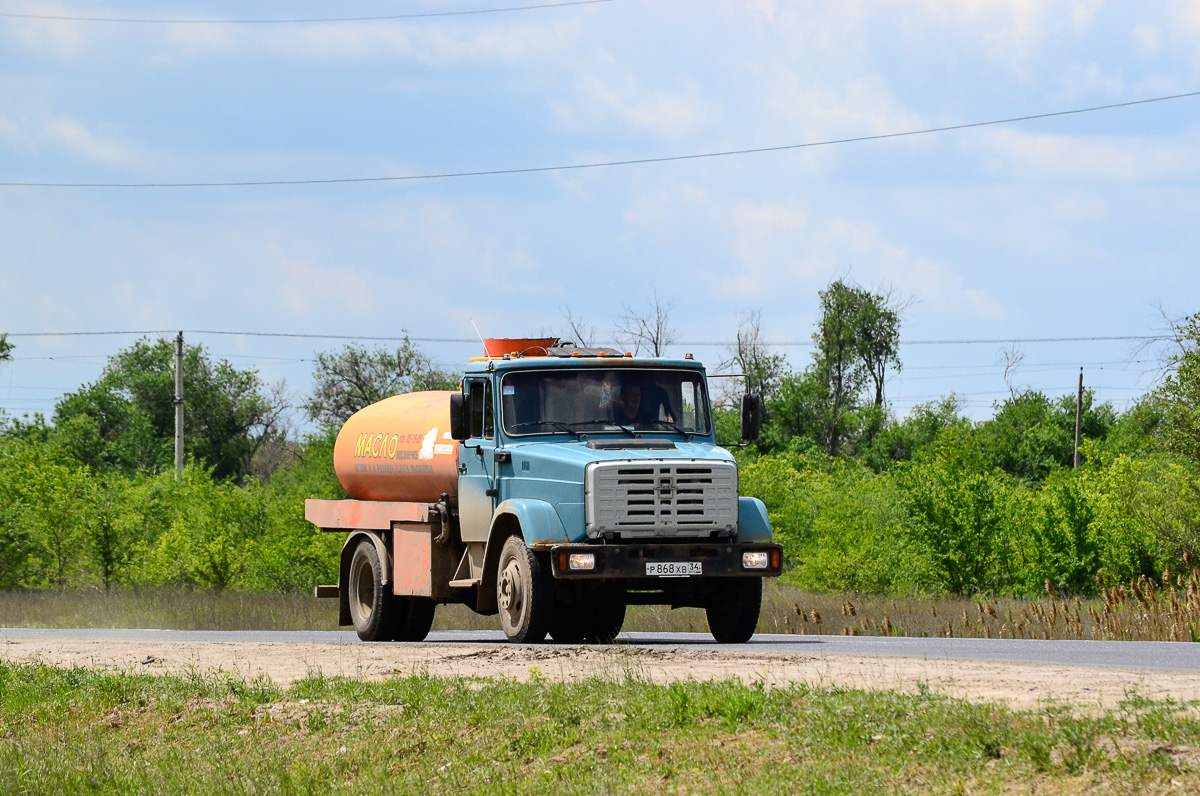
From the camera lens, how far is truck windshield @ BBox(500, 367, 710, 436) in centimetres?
1566

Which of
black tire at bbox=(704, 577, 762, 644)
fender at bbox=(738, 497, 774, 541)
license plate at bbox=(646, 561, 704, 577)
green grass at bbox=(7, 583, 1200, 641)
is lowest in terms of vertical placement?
green grass at bbox=(7, 583, 1200, 641)

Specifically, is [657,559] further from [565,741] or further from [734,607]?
[565,741]

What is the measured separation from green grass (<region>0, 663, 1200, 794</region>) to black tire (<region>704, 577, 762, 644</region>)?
487 cm

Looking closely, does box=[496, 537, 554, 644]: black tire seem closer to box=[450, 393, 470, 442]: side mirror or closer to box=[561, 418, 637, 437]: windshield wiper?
box=[450, 393, 470, 442]: side mirror

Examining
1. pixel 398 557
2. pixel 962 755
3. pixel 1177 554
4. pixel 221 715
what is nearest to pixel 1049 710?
pixel 962 755

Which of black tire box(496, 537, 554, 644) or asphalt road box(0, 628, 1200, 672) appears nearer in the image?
asphalt road box(0, 628, 1200, 672)

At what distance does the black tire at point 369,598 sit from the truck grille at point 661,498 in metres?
4.61

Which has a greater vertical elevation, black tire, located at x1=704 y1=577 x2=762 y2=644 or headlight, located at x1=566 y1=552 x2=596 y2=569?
headlight, located at x1=566 y1=552 x2=596 y2=569

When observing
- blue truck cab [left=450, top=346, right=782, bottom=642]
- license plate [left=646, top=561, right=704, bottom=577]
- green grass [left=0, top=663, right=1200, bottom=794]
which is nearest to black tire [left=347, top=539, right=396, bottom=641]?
blue truck cab [left=450, top=346, right=782, bottom=642]

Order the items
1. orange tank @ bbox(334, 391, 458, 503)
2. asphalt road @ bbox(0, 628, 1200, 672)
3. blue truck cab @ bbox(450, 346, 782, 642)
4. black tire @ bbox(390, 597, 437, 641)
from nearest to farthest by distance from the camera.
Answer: asphalt road @ bbox(0, 628, 1200, 672), blue truck cab @ bbox(450, 346, 782, 642), orange tank @ bbox(334, 391, 458, 503), black tire @ bbox(390, 597, 437, 641)

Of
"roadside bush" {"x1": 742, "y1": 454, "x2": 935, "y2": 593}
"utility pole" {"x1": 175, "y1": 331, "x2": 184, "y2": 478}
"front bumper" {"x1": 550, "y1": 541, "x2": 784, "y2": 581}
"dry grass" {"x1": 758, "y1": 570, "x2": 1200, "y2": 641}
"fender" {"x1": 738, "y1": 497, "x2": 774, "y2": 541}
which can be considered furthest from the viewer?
"utility pole" {"x1": 175, "y1": 331, "x2": 184, "y2": 478}

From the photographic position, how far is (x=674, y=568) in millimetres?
14609

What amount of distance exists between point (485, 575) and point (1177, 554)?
24700 millimetres

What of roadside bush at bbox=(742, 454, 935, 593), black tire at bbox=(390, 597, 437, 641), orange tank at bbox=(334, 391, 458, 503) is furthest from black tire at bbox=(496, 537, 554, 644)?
roadside bush at bbox=(742, 454, 935, 593)
